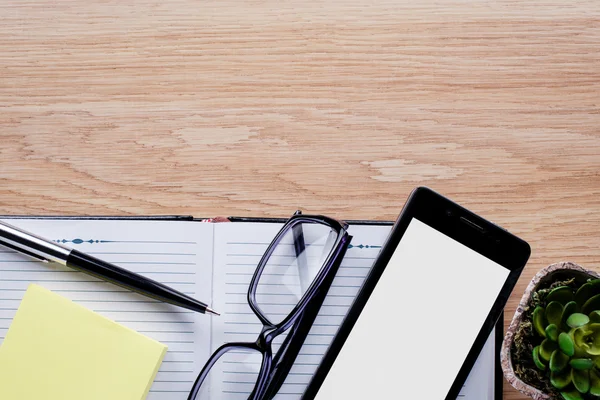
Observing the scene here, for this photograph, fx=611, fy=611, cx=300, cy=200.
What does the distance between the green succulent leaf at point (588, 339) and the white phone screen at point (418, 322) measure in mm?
100

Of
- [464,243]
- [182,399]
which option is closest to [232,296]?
[182,399]

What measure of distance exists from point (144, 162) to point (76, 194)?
0.27ft

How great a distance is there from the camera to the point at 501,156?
0.68 metres

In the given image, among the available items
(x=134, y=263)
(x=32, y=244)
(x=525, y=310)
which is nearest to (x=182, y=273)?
(x=134, y=263)

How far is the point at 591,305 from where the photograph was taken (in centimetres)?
54

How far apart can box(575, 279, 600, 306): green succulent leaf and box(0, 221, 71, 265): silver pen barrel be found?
50cm

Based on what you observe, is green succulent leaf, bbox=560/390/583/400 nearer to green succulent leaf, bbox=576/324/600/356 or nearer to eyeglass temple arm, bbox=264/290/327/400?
green succulent leaf, bbox=576/324/600/356

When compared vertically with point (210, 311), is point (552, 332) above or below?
above

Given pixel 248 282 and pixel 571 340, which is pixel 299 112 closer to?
pixel 248 282

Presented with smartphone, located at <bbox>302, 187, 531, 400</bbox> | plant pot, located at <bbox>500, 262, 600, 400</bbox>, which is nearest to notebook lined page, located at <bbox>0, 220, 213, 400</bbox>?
smartphone, located at <bbox>302, 187, 531, 400</bbox>

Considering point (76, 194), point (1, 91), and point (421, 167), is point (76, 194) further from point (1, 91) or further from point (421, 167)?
point (421, 167)

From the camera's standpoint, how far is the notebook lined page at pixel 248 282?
2.14 ft

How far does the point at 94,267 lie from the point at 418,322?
34 centimetres

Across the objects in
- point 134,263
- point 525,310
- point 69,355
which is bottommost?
point 69,355
